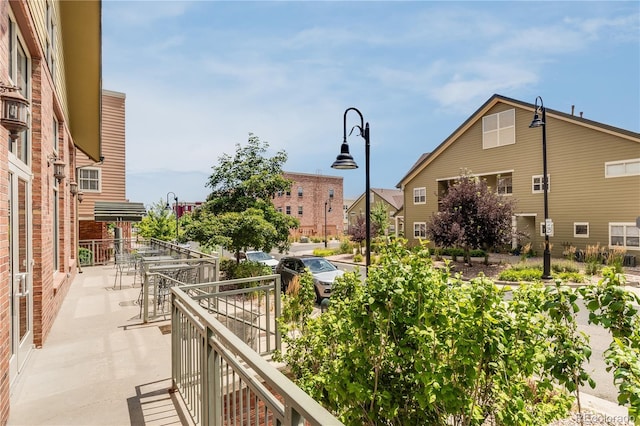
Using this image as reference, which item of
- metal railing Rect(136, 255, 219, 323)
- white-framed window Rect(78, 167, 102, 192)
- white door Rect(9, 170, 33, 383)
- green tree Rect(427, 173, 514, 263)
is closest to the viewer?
white door Rect(9, 170, 33, 383)

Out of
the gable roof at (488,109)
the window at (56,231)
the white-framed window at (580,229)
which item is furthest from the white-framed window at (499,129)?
the window at (56,231)

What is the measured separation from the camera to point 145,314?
6.61m

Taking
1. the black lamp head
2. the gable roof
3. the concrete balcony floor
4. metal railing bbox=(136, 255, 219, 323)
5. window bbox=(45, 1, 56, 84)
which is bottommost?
the concrete balcony floor

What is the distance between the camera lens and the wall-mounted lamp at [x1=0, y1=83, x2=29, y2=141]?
3.30 meters

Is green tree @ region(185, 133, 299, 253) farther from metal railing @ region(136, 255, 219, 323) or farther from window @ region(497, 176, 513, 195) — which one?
window @ region(497, 176, 513, 195)

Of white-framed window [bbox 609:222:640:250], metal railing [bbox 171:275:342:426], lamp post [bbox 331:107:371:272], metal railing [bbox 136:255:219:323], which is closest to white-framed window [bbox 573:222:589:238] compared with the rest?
white-framed window [bbox 609:222:640:250]

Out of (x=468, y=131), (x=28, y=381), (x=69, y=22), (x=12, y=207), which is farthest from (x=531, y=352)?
(x=468, y=131)

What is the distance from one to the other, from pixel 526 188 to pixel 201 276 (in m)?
21.7

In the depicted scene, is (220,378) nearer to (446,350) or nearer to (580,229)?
(446,350)

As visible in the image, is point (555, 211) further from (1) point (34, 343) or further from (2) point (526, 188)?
(1) point (34, 343)

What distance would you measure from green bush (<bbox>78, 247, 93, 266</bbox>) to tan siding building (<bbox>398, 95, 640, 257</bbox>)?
21.8 meters

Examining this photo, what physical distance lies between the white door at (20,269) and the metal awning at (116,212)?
13429mm

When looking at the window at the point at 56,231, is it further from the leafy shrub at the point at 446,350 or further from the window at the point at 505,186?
the window at the point at 505,186

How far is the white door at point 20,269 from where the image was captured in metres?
4.20
